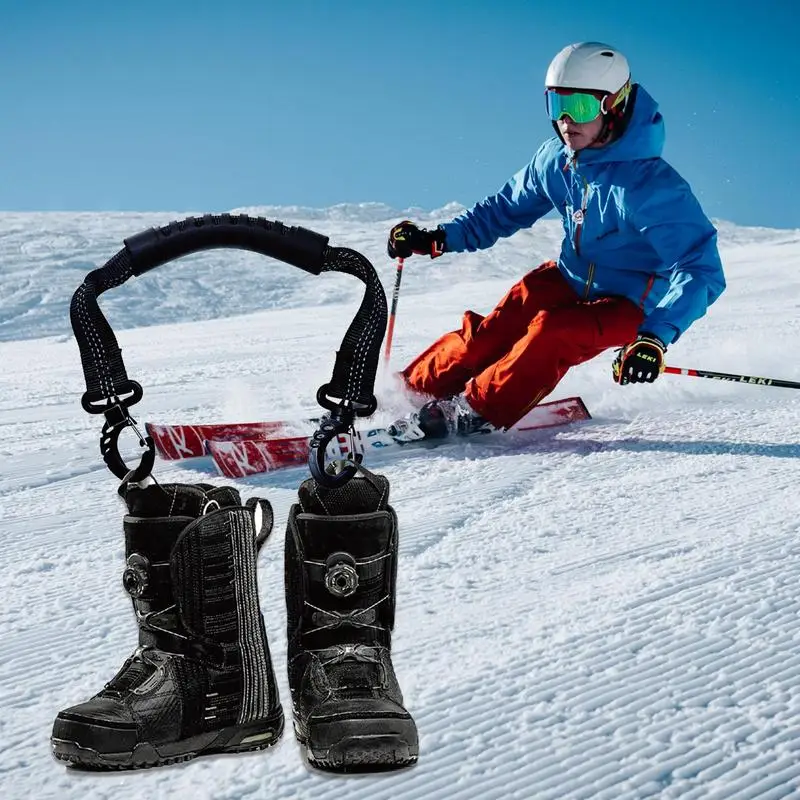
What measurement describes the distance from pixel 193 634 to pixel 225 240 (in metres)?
0.70

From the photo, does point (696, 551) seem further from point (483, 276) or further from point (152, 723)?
point (483, 276)

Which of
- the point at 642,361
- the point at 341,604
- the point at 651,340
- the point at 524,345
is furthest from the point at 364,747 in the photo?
the point at 524,345

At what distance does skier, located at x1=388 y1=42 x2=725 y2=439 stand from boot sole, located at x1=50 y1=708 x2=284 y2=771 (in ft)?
8.03

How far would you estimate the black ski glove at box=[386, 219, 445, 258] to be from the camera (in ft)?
15.7

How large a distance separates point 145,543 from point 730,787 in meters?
1.06

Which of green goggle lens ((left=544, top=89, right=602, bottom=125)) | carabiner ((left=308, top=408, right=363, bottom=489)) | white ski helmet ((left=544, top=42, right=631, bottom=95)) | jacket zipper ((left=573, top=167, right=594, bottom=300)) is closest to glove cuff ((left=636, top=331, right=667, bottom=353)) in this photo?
jacket zipper ((left=573, top=167, right=594, bottom=300))

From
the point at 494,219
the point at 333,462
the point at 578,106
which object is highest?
the point at 578,106

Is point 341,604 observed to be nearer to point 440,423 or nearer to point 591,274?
point 440,423

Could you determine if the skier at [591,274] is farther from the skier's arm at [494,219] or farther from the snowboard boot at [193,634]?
the snowboard boot at [193,634]

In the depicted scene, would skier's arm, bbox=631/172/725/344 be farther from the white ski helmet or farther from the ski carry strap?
the ski carry strap

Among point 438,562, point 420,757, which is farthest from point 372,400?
point 438,562

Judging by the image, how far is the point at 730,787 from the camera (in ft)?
4.43

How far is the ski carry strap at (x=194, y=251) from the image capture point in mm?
1426

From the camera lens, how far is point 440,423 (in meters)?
4.00
